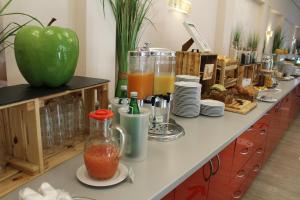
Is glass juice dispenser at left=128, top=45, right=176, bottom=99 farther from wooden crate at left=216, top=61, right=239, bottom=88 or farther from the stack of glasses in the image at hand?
wooden crate at left=216, top=61, right=239, bottom=88

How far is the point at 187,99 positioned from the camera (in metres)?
1.51

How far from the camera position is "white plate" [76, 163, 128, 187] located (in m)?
0.77

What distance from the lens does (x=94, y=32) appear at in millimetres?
1291

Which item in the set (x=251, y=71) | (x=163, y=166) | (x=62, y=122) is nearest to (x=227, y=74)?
(x=251, y=71)

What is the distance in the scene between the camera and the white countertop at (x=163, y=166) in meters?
0.76

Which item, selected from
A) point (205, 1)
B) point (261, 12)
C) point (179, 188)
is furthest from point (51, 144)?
point (261, 12)

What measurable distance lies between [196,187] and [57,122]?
0.62 m

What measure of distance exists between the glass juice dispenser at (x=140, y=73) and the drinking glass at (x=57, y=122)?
0.43m

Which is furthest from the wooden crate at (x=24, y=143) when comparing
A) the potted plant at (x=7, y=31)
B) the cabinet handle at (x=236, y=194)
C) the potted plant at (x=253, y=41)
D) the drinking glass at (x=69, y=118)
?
the potted plant at (x=253, y=41)

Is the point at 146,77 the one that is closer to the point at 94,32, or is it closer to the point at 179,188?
the point at 94,32

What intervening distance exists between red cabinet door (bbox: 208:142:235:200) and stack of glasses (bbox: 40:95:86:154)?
629 mm

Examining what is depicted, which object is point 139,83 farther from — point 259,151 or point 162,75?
point 259,151

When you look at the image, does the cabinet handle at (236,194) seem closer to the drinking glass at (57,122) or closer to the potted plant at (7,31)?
the drinking glass at (57,122)

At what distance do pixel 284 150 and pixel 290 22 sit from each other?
4.47 m
